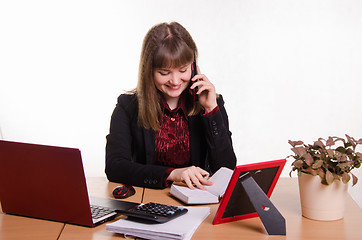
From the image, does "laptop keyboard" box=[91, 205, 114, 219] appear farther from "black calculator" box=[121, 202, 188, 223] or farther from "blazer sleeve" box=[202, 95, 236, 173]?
"blazer sleeve" box=[202, 95, 236, 173]

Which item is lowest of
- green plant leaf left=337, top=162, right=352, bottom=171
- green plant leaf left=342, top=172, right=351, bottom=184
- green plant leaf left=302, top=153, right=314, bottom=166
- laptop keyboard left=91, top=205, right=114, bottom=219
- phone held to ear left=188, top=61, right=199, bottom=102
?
laptop keyboard left=91, top=205, right=114, bottom=219

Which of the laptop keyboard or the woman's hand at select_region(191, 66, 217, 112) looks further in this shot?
the woman's hand at select_region(191, 66, 217, 112)

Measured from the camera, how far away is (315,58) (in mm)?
4359

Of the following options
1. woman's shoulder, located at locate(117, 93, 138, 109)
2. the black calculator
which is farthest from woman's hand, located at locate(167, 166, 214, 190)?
woman's shoulder, located at locate(117, 93, 138, 109)

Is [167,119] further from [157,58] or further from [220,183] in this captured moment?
[220,183]

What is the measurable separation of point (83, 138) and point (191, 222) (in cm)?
330

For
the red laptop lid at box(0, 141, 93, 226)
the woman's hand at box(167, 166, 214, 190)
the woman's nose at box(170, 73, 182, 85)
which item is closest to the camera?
the red laptop lid at box(0, 141, 93, 226)

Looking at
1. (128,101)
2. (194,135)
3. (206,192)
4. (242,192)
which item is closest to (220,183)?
(206,192)

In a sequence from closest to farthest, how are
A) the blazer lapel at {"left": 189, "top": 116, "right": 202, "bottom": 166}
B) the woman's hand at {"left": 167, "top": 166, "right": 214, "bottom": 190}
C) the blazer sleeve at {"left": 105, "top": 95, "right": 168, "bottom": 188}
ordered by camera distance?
the woman's hand at {"left": 167, "top": 166, "right": 214, "bottom": 190}
the blazer sleeve at {"left": 105, "top": 95, "right": 168, "bottom": 188}
the blazer lapel at {"left": 189, "top": 116, "right": 202, "bottom": 166}

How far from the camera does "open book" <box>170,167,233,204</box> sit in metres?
1.63

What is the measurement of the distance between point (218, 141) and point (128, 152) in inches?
17.4

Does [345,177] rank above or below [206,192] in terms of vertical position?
above

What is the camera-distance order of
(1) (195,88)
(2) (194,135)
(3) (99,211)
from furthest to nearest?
(2) (194,135) < (1) (195,88) < (3) (99,211)

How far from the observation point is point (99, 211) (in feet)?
5.02
